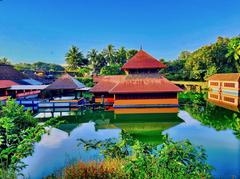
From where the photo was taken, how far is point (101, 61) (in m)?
69.8

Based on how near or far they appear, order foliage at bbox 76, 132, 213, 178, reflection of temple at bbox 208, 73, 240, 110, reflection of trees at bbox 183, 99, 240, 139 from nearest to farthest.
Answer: foliage at bbox 76, 132, 213, 178
reflection of trees at bbox 183, 99, 240, 139
reflection of temple at bbox 208, 73, 240, 110

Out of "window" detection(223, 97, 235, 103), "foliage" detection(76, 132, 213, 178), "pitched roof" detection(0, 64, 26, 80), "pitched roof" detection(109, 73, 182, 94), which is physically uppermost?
"pitched roof" detection(0, 64, 26, 80)

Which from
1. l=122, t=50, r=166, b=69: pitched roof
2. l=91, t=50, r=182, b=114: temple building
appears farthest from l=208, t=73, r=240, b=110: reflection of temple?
l=122, t=50, r=166, b=69: pitched roof

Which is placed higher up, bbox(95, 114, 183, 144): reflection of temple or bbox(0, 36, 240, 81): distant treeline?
bbox(0, 36, 240, 81): distant treeline

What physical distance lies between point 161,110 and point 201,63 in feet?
103

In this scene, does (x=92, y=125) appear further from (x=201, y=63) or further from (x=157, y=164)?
(x=201, y=63)

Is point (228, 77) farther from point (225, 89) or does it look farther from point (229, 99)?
point (229, 99)

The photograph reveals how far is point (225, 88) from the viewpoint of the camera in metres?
36.4

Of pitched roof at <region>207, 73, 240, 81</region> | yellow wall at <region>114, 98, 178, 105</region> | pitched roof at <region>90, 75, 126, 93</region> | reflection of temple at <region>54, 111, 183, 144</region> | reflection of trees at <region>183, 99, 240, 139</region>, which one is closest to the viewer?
reflection of temple at <region>54, 111, 183, 144</region>

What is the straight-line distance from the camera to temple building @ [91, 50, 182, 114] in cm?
2539

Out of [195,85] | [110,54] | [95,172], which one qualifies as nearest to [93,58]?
[110,54]

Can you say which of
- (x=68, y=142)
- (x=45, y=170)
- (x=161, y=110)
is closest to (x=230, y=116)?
(x=161, y=110)

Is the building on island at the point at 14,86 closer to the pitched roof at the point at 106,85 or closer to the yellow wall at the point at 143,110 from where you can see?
the pitched roof at the point at 106,85

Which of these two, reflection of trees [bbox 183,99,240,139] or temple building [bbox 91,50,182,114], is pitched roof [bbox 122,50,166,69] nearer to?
temple building [bbox 91,50,182,114]
